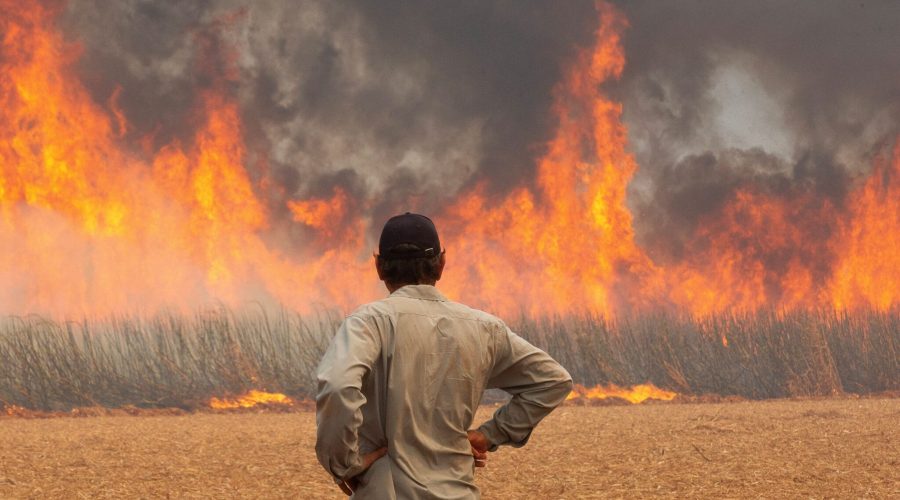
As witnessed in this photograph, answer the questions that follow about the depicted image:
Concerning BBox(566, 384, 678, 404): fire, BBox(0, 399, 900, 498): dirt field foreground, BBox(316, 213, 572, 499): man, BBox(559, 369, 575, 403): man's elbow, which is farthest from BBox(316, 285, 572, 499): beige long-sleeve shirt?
BBox(566, 384, 678, 404): fire

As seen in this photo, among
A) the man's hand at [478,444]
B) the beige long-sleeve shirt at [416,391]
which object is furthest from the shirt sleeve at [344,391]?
the man's hand at [478,444]

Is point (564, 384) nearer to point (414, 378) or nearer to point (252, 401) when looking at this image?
point (414, 378)

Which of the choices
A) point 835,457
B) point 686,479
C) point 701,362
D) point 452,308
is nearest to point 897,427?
point 835,457

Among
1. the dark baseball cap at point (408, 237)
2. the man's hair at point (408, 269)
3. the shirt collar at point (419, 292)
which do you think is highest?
the dark baseball cap at point (408, 237)

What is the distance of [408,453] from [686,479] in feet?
18.8

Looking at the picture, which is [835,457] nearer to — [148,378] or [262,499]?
[262,499]

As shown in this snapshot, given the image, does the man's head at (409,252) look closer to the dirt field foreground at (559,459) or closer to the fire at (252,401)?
the dirt field foreground at (559,459)

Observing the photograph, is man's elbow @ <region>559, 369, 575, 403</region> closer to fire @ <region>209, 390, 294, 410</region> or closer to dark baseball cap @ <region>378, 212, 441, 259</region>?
dark baseball cap @ <region>378, 212, 441, 259</region>

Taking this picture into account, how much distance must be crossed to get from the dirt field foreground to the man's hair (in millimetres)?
4978

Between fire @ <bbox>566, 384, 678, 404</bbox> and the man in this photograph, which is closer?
the man

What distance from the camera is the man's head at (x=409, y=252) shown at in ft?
8.07

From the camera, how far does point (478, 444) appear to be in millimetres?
2590

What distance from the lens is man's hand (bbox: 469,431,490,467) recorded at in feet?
8.47

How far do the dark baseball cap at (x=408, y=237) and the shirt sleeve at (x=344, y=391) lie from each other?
24 cm
